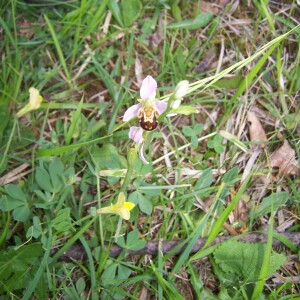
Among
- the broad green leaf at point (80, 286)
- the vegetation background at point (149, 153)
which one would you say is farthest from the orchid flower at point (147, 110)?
the broad green leaf at point (80, 286)

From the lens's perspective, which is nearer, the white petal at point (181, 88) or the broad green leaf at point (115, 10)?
the white petal at point (181, 88)

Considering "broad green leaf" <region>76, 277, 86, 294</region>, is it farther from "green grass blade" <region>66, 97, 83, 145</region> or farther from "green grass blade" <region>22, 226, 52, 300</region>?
"green grass blade" <region>66, 97, 83, 145</region>

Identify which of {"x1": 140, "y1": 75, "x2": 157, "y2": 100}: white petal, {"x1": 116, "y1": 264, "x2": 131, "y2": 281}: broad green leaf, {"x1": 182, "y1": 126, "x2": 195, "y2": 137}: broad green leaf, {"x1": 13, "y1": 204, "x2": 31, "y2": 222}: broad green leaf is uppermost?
{"x1": 140, "y1": 75, "x2": 157, "y2": 100}: white petal

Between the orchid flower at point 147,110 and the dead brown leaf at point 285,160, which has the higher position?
the orchid flower at point 147,110

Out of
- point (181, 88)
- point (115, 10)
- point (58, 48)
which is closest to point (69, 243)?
point (181, 88)

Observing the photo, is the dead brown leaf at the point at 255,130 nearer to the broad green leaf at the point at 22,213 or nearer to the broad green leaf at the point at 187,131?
the broad green leaf at the point at 187,131

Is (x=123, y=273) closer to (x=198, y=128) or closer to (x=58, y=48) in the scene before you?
(x=198, y=128)

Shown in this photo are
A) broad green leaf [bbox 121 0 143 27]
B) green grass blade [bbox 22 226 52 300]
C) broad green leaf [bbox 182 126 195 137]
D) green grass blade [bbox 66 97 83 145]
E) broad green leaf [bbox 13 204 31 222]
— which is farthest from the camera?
broad green leaf [bbox 121 0 143 27]

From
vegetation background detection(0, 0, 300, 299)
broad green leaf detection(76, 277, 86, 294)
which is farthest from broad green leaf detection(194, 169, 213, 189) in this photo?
broad green leaf detection(76, 277, 86, 294)
